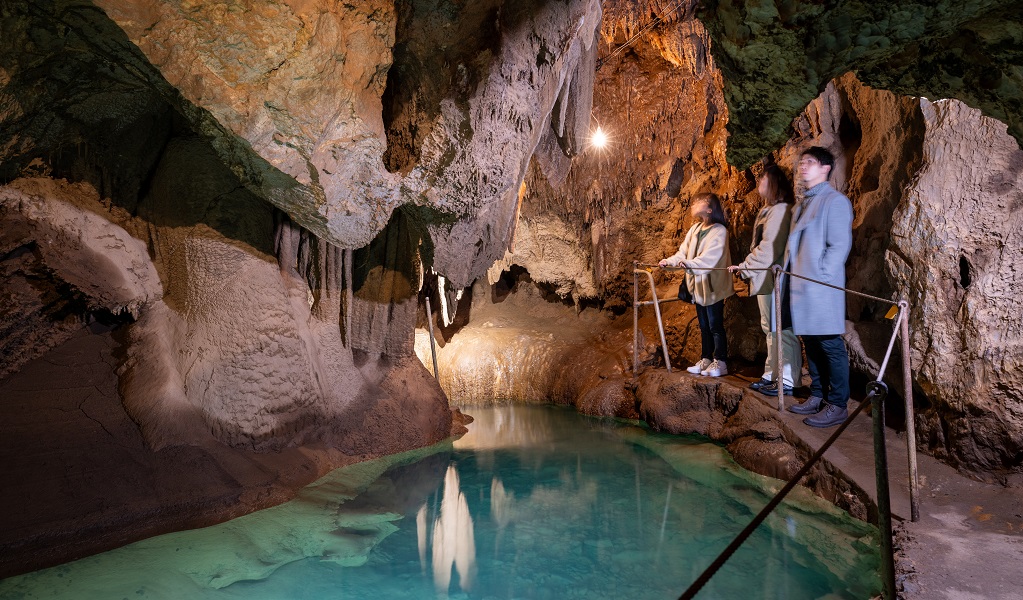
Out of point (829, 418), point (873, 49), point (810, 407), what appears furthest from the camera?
point (810, 407)

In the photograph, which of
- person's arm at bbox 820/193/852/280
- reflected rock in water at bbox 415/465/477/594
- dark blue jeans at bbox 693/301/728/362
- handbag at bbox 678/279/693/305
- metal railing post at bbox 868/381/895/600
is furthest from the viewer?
handbag at bbox 678/279/693/305

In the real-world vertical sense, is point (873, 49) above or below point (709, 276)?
above

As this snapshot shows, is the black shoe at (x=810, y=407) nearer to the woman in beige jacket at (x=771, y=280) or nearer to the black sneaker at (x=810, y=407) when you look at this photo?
the black sneaker at (x=810, y=407)

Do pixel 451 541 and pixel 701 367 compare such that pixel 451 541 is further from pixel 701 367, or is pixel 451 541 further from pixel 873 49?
pixel 701 367

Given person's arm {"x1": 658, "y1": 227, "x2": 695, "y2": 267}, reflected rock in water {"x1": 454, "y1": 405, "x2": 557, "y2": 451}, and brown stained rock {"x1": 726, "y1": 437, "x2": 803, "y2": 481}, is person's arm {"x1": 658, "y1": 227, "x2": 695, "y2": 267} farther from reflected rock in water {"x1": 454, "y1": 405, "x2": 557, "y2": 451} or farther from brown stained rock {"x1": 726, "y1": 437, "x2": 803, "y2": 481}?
reflected rock in water {"x1": 454, "y1": 405, "x2": 557, "y2": 451}

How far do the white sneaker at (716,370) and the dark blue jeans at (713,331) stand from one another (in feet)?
0.20

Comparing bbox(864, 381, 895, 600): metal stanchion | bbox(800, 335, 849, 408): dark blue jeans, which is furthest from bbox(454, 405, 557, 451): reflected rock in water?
bbox(864, 381, 895, 600): metal stanchion

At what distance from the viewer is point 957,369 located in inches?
143

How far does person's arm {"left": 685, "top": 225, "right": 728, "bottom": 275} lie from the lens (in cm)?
623

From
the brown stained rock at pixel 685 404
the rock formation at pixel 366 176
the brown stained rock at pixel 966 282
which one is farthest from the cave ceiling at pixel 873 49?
the brown stained rock at pixel 685 404

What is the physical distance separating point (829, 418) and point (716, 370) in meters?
1.78

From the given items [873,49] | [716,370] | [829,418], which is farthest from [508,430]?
[873,49]

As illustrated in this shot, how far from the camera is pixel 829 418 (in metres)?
4.44

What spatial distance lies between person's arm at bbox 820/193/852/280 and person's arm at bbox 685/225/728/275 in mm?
1693
